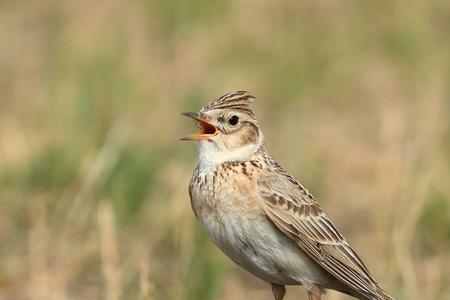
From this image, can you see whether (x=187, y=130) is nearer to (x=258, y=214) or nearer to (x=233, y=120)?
(x=233, y=120)

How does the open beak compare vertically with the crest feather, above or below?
→ below

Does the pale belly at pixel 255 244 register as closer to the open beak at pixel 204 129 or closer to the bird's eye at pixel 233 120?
the open beak at pixel 204 129

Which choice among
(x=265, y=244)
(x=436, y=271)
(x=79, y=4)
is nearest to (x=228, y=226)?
(x=265, y=244)

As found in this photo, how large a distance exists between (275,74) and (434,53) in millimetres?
1678

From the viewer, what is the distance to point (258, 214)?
21.8 ft

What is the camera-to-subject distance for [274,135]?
1210 centimetres

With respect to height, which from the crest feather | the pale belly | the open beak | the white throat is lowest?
the pale belly

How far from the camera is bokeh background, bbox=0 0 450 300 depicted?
27.7 ft

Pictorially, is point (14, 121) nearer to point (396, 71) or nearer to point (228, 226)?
point (396, 71)

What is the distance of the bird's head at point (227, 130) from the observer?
6836mm

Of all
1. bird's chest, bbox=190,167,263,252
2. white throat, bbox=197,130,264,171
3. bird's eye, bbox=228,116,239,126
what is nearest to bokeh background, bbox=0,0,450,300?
bird's chest, bbox=190,167,263,252

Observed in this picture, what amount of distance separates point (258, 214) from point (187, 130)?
520cm

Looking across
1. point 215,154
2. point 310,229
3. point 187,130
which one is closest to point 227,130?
point 215,154

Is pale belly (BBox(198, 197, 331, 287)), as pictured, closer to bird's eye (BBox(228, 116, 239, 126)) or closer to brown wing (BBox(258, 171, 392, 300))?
brown wing (BBox(258, 171, 392, 300))
